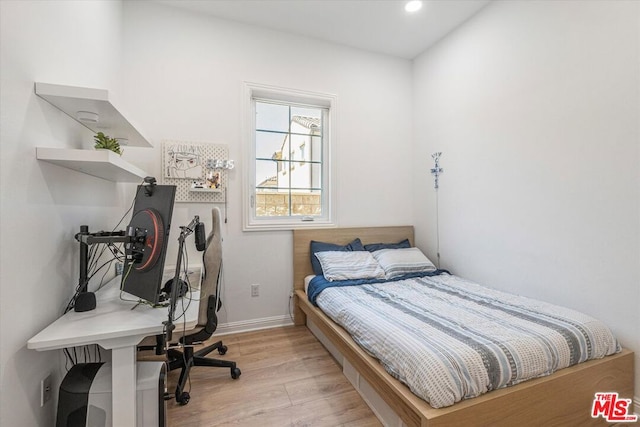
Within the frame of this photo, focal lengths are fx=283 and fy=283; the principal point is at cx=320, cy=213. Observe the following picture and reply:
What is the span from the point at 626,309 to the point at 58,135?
3354 mm

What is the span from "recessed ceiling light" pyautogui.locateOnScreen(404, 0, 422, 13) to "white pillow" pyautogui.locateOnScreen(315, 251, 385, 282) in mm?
2403

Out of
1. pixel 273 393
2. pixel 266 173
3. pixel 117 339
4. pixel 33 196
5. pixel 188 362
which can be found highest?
pixel 266 173

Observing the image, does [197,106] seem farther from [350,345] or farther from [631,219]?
[631,219]

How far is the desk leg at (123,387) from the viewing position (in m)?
1.17

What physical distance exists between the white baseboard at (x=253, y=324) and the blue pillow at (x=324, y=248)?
0.61 m

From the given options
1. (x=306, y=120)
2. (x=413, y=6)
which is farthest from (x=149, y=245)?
(x=413, y=6)

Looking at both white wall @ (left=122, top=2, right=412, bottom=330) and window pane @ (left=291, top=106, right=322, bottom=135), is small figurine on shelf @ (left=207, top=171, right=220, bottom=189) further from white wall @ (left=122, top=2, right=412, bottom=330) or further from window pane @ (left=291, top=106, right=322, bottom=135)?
window pane @ (left=291, top=106, right=322, bottom=135)

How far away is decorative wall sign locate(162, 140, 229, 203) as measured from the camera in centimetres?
260

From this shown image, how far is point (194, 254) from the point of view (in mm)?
2693

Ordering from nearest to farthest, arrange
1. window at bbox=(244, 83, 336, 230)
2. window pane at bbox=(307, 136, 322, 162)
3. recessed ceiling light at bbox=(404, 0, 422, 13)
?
recessed ceiling light at bbox=(404, 0, 422, 13), window at bbox=(244, 83, 336, 230), window pane at bbox=(307, 136, 322, 162)

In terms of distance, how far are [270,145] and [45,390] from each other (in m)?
2.52

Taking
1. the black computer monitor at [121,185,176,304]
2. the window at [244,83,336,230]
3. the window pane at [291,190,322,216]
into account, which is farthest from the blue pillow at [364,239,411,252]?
the black computer monitor at [121,185,176,304]

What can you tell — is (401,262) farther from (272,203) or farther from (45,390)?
(45,390)

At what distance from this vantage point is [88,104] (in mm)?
1382
